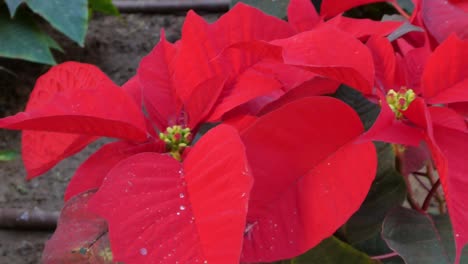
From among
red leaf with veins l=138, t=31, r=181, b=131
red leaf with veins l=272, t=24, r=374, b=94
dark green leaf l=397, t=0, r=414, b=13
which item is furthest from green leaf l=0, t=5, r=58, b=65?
red leaf with veins l=272, t=24, r=374, b=94

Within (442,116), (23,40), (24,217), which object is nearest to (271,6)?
(442,116)

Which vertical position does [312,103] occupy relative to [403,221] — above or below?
above

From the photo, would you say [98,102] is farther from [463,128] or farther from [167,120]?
[463,128]

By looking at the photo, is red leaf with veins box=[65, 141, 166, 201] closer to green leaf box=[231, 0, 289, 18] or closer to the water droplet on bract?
green leaf box=[231, 0, 289, 18]

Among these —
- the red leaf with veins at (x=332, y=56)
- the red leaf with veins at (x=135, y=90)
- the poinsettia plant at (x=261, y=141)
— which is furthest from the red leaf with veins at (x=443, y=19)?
the red leaf with veins at (x=135, y=90)

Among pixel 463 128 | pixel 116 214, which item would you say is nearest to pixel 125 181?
pixel 116 214

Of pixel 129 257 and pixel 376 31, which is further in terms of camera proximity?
pixel 376 31

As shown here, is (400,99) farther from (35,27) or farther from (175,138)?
(35,27)
